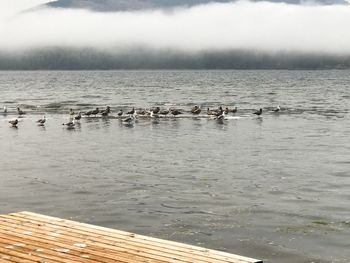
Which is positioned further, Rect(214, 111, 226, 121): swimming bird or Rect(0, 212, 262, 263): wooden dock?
Rect(214, 111, 226, 121): swimming bird

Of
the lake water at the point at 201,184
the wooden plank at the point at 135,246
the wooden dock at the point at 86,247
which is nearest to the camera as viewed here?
the wooden dock at the point at 86,247

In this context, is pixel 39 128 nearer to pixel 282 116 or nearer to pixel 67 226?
pixel 282 116

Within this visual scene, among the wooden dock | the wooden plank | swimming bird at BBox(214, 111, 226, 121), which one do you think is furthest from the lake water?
swimming bird at BBox(214, 111, 226, 121)

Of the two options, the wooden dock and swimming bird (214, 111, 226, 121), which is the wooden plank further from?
swimming bird (214, 111, 226, 121)

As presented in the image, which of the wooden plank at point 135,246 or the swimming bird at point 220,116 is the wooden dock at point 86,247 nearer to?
the wooden plank at point 135,246

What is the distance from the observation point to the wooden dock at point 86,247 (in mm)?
12234

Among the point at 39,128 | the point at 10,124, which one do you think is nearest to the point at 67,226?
the point at 39,128

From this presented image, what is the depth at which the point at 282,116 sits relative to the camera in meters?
61.8

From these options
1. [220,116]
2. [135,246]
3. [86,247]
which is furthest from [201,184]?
[220,116]

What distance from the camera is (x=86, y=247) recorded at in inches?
514

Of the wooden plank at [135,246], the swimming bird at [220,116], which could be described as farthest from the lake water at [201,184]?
the swimming bird at [220,116]

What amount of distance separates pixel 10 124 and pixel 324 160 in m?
32.6

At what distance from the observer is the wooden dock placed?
12.2m

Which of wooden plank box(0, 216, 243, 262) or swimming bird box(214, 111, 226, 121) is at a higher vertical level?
wooden plank box(0, 216, 243, 262)
